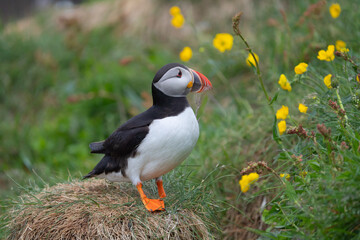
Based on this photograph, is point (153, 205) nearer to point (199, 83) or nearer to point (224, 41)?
point (199, 83)

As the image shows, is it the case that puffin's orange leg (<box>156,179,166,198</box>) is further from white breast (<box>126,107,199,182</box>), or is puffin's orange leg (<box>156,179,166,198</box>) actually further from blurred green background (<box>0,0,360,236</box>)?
blurred green background (<box>0,0,360,236</box>)

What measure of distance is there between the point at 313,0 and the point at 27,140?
153 inches

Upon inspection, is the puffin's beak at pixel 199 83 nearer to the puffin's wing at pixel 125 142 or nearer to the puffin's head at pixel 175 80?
the puffin's head at pixel 175 80

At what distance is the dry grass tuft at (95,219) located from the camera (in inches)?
93.6

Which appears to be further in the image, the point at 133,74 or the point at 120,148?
the point at 133,74

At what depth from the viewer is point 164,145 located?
2.46 m

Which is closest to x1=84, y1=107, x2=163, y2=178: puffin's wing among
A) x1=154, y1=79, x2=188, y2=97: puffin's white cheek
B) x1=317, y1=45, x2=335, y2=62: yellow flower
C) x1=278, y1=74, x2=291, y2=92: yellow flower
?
x1=154, y1=79, x2=188, y2=97: puffin's white cheek

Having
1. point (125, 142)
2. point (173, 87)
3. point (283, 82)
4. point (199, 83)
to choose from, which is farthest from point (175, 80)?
point (283, 82)

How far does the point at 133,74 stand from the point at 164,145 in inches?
147

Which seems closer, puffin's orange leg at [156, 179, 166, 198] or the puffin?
the puffin

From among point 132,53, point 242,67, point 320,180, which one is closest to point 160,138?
point 320,180

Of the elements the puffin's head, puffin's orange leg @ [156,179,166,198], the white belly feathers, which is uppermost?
the puffin's head

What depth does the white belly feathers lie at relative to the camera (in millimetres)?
2455

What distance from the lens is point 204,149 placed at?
383 cm
